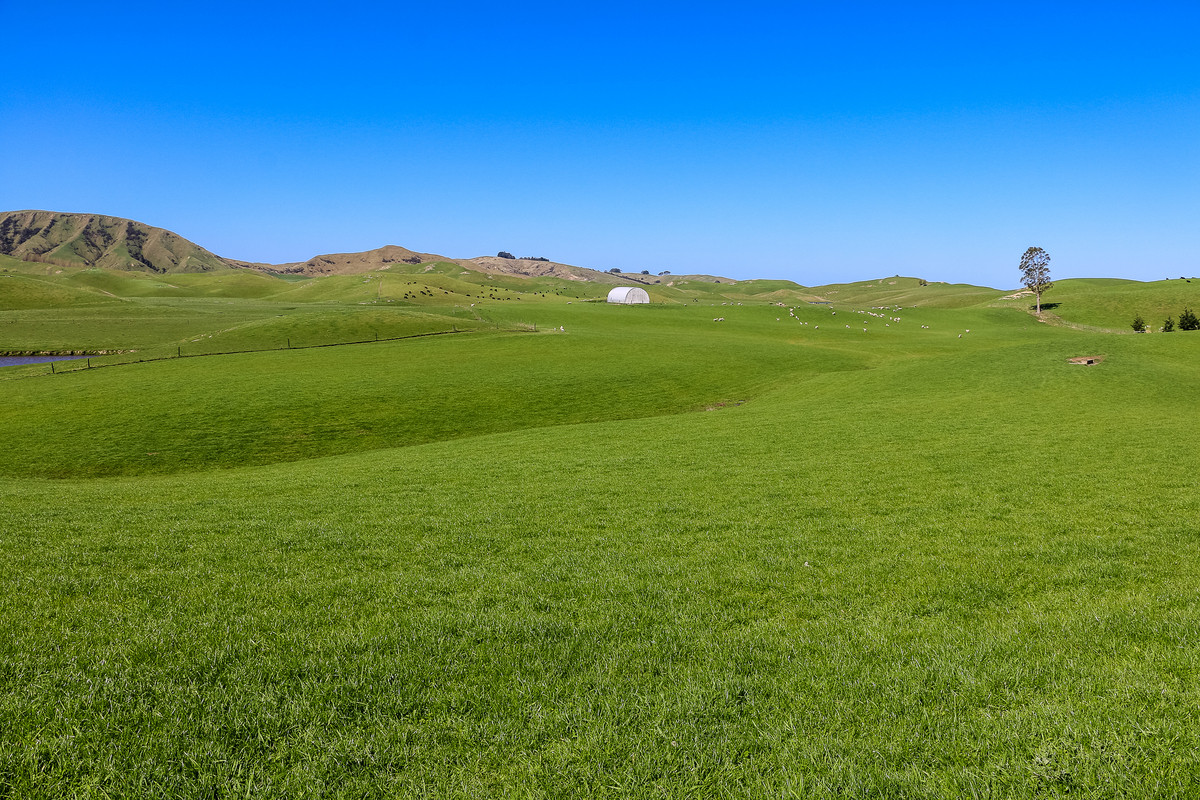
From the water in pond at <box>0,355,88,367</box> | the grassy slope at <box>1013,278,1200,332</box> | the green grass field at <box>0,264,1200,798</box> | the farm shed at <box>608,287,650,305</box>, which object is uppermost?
the farm shed at <box>608,287,650,305</box>

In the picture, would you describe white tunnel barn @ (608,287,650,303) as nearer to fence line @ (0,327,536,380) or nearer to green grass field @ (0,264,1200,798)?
fence line @ (0,327,536,380)

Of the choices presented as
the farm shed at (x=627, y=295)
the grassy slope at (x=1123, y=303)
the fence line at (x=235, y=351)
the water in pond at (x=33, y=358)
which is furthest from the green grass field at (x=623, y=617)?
the farm shed at (x=627, y=295)

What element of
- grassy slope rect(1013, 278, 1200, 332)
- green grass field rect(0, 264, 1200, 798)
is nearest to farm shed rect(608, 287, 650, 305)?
grassy slope rect(1013, 278, 1200, 332)

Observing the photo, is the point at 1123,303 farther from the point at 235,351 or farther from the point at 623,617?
the point at 235,351

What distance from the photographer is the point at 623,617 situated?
9484 mm

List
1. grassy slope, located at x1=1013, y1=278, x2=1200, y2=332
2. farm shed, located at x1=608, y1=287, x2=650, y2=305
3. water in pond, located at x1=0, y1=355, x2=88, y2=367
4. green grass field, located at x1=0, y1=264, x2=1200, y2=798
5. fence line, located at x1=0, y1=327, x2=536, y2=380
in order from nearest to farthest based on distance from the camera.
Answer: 1. green grass field, located at x1=0, y1=264, x2=1200, y2=798
2. fence line, located at x1=0, y1=327, x2=536, y2=380
3. water in pond, located at x1=0, y1=355, x2=88, y2=367
4. grassy slope, located at x1=1013, y1=278, x2=1200, y2=332
5. farm shed, located at x1=608, y1=287, x2=650, y2=305

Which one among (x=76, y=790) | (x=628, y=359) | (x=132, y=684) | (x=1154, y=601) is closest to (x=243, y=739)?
(x=76, y=790)

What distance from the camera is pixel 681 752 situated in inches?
245

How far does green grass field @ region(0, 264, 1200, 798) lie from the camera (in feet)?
19.5

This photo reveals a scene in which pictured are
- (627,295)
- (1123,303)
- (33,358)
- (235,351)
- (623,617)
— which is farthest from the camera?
(627,295)

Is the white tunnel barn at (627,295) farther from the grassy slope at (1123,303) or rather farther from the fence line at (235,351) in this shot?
the grassy slope at (1123,303)

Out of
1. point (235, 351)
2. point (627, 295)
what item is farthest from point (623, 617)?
point (627, 295)

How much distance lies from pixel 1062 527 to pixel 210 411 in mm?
46099

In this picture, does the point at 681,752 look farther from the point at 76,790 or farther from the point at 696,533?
the point at 696,533
